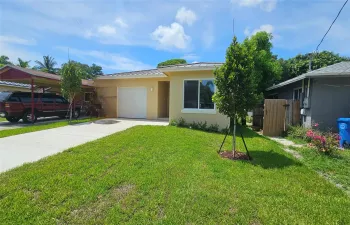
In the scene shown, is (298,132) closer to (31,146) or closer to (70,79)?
(31,146)

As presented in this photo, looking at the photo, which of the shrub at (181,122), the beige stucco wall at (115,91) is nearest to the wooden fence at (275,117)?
the shrub at (181,122)

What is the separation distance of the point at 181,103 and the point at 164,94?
158 inches

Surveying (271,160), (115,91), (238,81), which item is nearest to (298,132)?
(271,160)

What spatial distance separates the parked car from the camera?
35.9ft

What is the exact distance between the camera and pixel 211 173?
13.9ft

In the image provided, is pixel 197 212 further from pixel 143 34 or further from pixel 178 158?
pixel 143 34

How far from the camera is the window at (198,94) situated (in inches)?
385

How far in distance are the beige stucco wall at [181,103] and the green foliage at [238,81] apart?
13.8ft

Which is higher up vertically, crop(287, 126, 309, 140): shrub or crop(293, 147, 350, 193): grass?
crop(287, 126, 309, 140): shrub

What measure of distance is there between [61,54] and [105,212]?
12.7 meters

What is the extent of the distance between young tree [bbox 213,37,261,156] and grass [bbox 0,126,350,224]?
5.32 ft

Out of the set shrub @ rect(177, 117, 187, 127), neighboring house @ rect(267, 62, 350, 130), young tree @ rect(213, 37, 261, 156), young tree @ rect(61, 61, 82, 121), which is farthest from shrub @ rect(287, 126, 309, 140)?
young tree @ rect(61, 61, 82, 121)

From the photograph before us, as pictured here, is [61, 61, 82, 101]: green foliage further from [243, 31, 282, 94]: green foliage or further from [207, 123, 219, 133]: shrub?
[243, 31, 282, 94]: green foliage

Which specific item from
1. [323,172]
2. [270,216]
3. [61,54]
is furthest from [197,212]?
[61,54]
